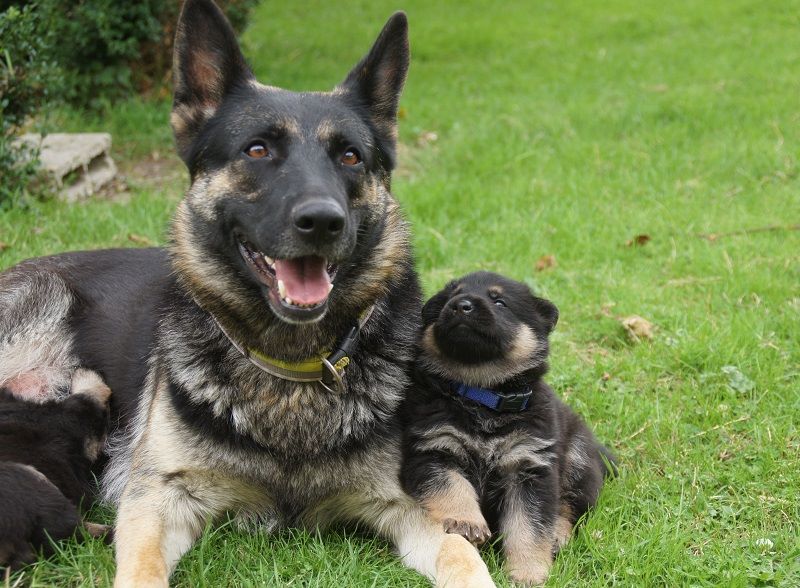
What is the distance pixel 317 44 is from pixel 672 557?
12956mm

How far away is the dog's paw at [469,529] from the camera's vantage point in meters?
3.44

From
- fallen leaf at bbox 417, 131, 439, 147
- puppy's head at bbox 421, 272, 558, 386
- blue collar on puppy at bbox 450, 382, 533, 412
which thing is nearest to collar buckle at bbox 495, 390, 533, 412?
blue collar on puppy at bbox 450, 382, 533, 412

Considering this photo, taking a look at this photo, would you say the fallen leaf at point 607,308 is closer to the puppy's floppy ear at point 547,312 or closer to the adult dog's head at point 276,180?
the puppy's floppy ear at point 547,312

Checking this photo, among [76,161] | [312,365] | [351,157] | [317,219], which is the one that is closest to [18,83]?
[76,161]

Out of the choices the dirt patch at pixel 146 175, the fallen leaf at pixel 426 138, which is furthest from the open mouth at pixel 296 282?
the fallen leaf at pixel 426 138

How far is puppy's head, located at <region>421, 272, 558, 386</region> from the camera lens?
392cm

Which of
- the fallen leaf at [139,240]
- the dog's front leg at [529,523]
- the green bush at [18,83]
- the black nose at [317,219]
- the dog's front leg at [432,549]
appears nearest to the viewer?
the black nose at [317,219]

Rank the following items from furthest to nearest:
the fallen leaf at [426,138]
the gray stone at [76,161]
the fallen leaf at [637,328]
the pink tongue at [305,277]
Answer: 1. the fallen leaf at [426,138]
2. the gray stone at [76,161]
3. the fallen leaf at [637,328]
4. the pink tongue at [305,277]

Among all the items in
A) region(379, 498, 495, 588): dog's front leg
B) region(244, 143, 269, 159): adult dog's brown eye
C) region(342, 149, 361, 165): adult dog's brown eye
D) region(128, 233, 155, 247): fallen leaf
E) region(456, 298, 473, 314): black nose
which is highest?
region(244, 143, 269, 159): adult dog's brown eye

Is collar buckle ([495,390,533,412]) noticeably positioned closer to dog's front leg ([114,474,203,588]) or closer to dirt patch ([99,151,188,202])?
dog's front leg ([114,474,203,588])

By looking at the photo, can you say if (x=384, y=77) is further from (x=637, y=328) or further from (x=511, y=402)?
(x=637, y=328)

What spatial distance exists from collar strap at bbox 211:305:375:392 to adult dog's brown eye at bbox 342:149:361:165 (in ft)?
2.49

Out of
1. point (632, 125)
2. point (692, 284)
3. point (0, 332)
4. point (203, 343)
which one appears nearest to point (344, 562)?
point (203, 343)

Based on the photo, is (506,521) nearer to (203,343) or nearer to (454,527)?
(454,527)
